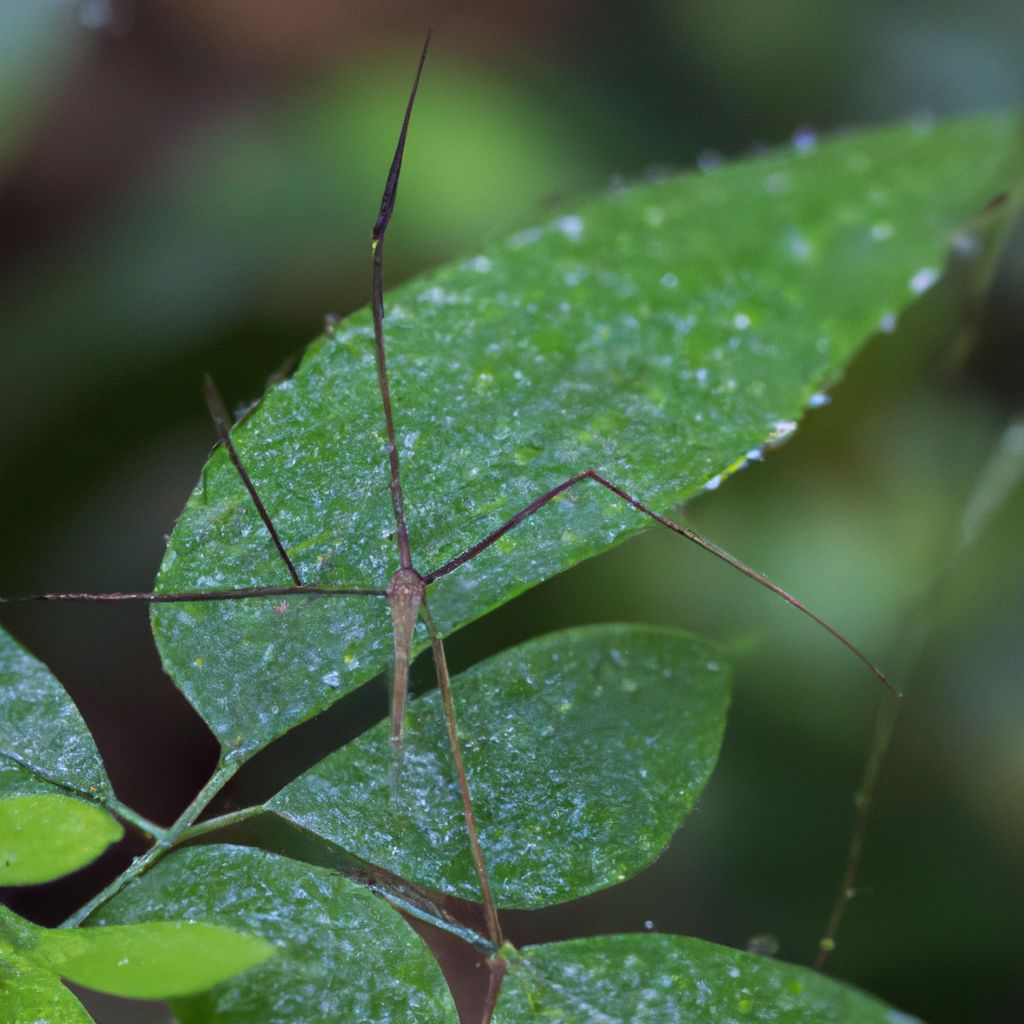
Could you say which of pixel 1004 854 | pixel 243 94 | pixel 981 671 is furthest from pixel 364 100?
pixel 1004 854

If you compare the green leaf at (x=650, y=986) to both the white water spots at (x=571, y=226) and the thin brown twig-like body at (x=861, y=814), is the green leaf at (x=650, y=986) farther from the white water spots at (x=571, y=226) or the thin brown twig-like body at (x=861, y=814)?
the white water spots at (x=571, y=226)

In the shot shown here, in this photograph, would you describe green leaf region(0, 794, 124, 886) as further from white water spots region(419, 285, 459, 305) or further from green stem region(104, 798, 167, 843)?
white water spots region(419, 285, 459, 305)

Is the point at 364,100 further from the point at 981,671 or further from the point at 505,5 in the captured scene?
the point at 981,671

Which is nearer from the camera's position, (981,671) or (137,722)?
(137,722)

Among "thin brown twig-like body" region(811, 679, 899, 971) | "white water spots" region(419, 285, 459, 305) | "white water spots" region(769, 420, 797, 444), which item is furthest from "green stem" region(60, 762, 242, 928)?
"thin brown twig-like body" region(811, 679, 899, 971)

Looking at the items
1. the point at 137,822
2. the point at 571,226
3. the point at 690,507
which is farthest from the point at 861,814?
the point at 137,822
